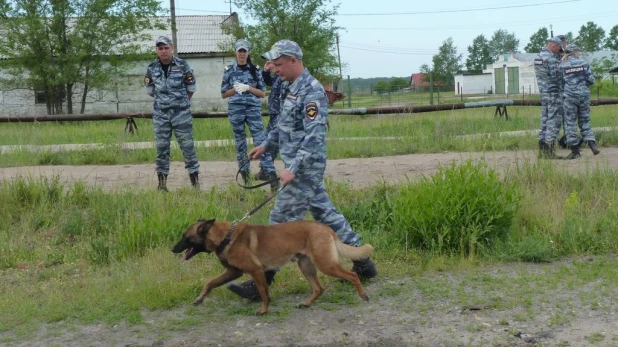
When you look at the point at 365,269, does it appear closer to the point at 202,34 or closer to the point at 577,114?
the point at 577,114

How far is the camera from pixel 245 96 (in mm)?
9789

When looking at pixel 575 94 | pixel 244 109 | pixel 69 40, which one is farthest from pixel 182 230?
pixel 69 40

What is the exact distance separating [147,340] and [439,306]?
2063mm

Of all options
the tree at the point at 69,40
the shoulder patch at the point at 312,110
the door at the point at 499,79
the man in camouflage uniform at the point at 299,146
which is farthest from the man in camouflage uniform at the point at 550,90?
the door at the point at 499,79

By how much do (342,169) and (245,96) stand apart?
2168 millimetres

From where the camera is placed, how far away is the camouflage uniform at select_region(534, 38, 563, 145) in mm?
11581

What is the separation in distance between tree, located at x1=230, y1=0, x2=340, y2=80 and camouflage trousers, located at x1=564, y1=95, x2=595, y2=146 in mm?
24670

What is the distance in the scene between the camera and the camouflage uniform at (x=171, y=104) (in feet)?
29.5

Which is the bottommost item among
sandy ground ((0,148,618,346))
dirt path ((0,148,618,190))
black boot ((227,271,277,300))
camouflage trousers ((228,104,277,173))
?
sandy ground ((0,148,618,346))

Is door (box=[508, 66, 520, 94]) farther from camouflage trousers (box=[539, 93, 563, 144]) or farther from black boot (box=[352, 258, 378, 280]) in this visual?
black boot (box=[352, 258, 378, 280])

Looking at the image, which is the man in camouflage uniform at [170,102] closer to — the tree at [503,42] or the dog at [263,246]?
the dog at [263,246]

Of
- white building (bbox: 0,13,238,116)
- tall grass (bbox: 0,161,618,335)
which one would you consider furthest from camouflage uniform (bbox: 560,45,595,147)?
white building (bbox: 0,13,238,116)

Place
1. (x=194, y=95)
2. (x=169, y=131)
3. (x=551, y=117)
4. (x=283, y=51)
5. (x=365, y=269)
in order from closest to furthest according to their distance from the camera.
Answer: (x=283, y=51) → (x=365, y=269) → (x=169, y=131) → (x=551, y=117) → (x=194, y=95)

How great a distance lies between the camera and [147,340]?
189 inches
